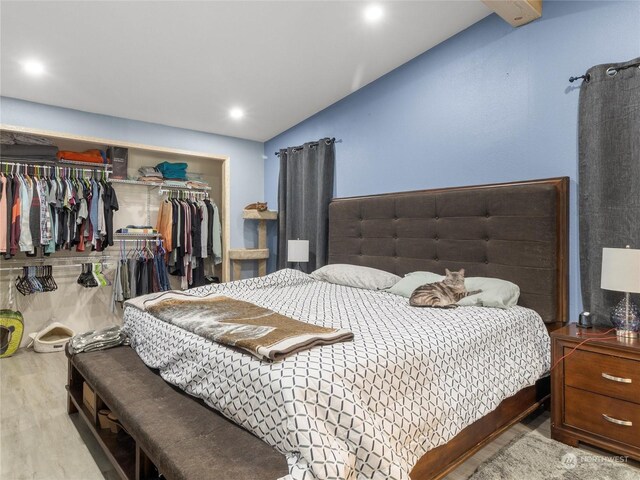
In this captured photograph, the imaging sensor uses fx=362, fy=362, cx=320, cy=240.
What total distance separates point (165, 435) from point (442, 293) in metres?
1.56

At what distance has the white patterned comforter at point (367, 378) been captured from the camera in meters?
1.02

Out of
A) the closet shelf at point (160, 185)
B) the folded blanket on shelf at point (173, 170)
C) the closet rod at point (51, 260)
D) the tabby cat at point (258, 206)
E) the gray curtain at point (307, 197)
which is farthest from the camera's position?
the tabby cat at point (258, 206)

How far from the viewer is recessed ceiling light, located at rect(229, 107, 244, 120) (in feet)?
12.4

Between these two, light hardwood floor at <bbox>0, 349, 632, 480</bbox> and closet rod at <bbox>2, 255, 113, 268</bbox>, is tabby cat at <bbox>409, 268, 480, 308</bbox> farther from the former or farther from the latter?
closet rod at <bbox>2, 255, 113, 268</bbox>

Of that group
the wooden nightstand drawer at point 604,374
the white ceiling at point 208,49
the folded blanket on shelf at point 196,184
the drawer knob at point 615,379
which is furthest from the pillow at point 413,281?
the folded blanket on shelf at point 196,184

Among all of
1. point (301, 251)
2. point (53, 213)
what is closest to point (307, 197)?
point (301, 251)

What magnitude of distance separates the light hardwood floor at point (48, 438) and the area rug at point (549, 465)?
6 cm

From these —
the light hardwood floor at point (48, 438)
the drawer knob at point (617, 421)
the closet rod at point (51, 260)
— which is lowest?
the light hardwood floor at point (48, 438)

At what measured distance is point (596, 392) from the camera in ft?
5.56

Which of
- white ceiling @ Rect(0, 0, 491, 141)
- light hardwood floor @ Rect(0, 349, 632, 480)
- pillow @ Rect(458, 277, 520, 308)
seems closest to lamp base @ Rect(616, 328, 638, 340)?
pillow @ Rect(458, 277, 520, 308)

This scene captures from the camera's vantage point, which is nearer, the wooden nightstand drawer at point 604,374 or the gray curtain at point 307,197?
the wooden nightstand drawer at point 604,374

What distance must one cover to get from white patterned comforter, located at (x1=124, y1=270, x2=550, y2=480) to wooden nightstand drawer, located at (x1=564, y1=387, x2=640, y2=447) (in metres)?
0.21

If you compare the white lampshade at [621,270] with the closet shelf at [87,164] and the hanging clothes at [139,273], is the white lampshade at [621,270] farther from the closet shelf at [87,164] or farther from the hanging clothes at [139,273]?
the closet shelf at [87,164]

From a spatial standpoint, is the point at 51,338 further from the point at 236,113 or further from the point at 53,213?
the point at 236,113
